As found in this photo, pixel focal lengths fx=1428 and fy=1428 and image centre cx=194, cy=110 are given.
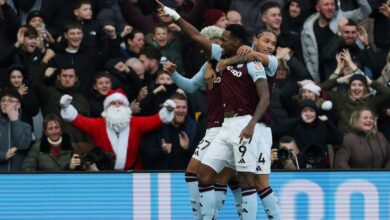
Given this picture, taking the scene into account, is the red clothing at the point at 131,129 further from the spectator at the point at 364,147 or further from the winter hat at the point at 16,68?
the spectator at the point at 364,147

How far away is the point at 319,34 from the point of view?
71.2 ft

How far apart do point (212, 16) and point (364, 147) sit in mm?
3666

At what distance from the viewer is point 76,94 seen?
2027 centimetres

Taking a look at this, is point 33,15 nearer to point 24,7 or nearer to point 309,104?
Answer: point 24,7

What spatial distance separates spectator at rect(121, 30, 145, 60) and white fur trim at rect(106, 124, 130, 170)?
1994 millimetres

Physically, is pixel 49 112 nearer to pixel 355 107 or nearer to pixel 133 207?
pixel 133 207

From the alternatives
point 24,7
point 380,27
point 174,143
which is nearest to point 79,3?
point 24,7

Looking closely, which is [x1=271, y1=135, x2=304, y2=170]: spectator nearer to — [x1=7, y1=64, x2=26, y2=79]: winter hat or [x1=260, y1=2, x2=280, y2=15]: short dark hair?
[x1=260, y1=2, x2=280, y2=15]: short dark hair

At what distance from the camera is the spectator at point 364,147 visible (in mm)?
19500

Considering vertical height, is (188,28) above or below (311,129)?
above

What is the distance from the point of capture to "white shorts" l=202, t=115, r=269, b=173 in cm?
1644

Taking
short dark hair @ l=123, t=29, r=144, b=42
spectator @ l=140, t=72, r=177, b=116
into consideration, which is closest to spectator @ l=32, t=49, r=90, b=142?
spectator @ l=140, t=72, r=177, b=116

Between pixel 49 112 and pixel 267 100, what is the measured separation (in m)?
4.86

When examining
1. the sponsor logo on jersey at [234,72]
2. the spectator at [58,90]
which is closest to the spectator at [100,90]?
the spectator at [58,90]
